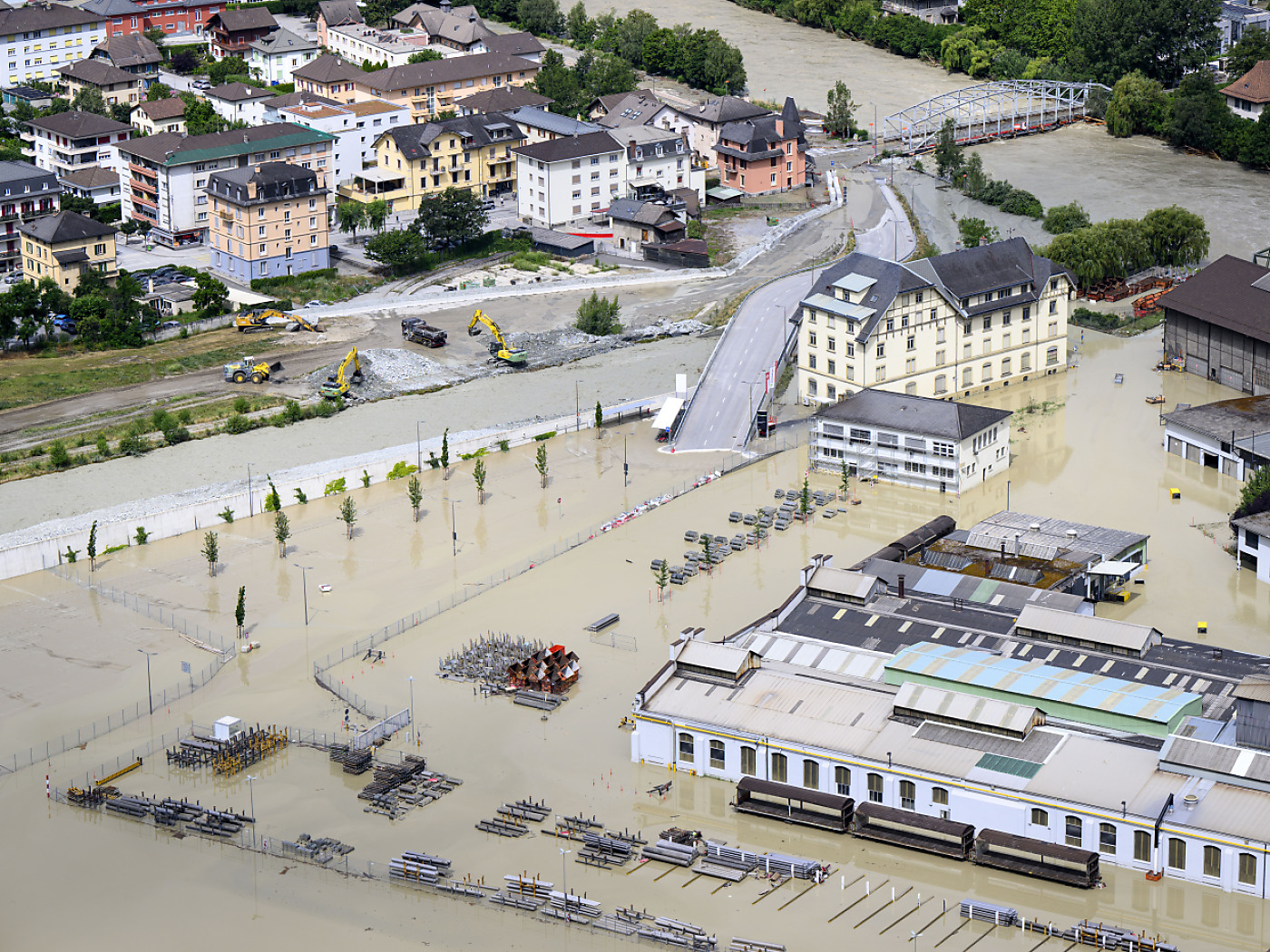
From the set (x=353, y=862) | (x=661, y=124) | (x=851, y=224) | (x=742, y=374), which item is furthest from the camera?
(x=661, y=124)

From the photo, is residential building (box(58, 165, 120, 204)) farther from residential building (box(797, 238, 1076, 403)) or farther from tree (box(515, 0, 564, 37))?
tree (box(515, 0, 564, 37))

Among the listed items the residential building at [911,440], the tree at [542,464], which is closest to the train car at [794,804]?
the residential building at [911,440]

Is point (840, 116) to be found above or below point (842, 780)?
above

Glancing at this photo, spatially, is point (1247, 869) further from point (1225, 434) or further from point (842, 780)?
point (1225, 434)

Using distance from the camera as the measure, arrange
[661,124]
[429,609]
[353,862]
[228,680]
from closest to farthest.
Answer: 1. [353,862]
2. [228,680]
3. [429,609]
4. [661,124]

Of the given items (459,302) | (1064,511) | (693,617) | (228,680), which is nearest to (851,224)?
(459,302)

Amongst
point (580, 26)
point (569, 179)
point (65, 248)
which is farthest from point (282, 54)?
point (65, 248)

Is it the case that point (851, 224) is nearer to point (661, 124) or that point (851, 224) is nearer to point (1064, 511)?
point (661, 124)

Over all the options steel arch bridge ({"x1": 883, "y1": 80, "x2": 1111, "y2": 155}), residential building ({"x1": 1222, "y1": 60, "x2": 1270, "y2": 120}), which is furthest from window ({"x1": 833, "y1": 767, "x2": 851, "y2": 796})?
residential building ({"x1": 1222, "y1": 60, "x2": 1270, "y2": 120})
